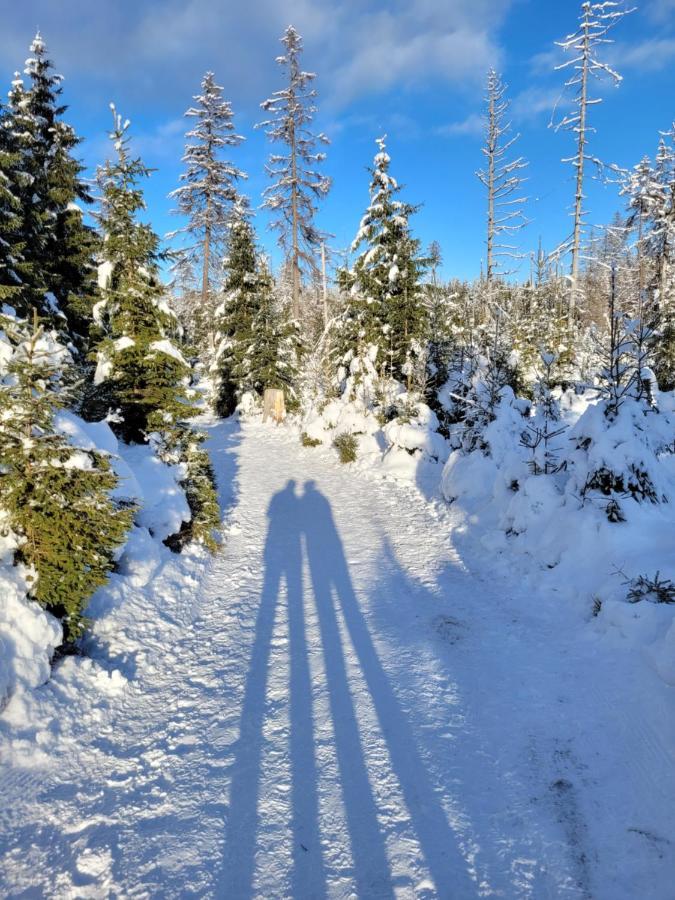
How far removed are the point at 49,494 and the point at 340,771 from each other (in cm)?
394

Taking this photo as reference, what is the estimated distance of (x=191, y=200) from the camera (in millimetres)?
27781

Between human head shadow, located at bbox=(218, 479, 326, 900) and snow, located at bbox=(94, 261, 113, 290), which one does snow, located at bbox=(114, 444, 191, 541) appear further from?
snow, located at bbox=(94, 261, 113, 290)

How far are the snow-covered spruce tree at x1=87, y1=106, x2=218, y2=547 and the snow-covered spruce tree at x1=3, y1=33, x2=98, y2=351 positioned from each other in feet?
23.7

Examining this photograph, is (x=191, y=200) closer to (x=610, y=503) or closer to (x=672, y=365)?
(x=672, y=365)

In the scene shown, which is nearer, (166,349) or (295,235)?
(166,349)

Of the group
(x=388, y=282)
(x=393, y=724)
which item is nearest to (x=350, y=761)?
(x=393, y=724)

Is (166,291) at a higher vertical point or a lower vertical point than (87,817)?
higher

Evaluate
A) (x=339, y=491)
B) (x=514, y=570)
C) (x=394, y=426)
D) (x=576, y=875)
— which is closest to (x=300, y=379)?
(x=394, y=426)

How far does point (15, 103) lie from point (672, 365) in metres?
25.8

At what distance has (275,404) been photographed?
870 inches

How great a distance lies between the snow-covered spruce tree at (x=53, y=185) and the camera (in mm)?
15414

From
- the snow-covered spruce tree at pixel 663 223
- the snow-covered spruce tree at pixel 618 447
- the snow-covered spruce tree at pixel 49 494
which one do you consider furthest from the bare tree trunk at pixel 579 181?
the snow-covered spruce tree at pixel 49 494

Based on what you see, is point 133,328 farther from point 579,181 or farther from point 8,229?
point 579,181

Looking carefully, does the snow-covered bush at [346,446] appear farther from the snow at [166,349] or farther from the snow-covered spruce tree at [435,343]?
the snow at [166,349]
